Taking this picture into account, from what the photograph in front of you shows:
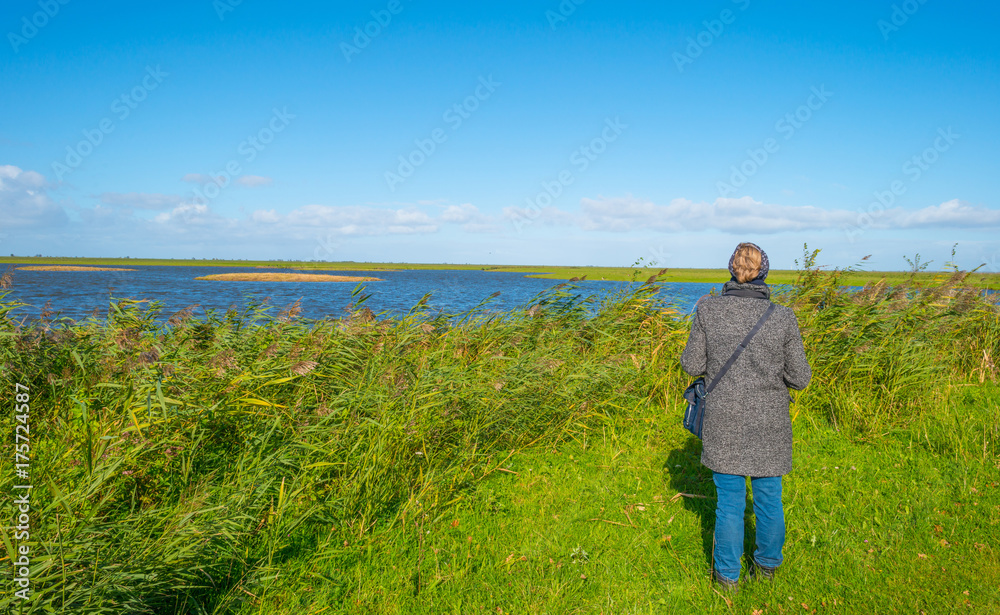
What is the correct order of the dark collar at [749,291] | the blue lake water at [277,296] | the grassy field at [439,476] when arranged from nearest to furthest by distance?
1. the grassy field at [439,476]
2. the dark collar at [749,291]
3. the blue lake water at [277,296]

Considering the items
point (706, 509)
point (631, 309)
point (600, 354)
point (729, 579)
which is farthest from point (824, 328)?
point (729, 579)

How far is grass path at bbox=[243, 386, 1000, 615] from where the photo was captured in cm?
367

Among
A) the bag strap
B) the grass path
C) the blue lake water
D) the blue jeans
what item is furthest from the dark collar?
the blue lake water

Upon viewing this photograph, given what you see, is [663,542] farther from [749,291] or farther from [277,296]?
[277,296]

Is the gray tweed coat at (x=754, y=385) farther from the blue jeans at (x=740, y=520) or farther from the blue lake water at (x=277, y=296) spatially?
the blue lake water at (x=277, y=296)

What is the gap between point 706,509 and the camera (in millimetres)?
4992

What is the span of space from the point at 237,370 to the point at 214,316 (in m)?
2.88

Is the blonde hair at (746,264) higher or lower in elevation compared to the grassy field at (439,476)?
higher

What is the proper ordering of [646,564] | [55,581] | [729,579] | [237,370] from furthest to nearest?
[237,370]
[646,564]
[729,579]
[55,581]

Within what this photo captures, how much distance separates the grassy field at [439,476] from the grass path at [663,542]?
0.02m

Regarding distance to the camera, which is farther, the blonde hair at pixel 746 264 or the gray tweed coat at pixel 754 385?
the blonde hair at pixel 746 264

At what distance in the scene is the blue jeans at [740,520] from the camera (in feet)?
12.1

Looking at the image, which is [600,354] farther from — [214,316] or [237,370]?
[214,316]

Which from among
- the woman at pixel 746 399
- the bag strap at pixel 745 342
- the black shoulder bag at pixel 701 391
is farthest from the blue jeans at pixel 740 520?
the bag strap at pixel 745 342
